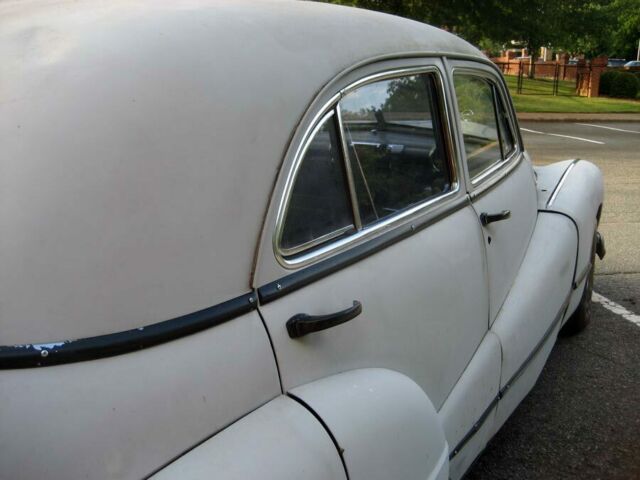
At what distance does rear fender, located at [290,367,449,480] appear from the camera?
5.30 ft

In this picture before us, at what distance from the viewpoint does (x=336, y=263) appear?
6.04 ft

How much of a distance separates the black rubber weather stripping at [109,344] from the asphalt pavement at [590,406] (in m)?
1.86

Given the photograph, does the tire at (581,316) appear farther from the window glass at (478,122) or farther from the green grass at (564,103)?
the green grass at (564,103)

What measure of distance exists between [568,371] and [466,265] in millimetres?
1862

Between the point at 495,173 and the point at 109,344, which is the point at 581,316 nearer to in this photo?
the point at 495,173

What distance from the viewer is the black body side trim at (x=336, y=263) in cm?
162

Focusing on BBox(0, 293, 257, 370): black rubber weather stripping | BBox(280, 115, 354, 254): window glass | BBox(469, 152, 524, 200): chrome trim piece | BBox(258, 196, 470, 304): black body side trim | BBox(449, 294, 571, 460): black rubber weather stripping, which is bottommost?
BBox(449, 294, 571, 460): black rubber weather stripping

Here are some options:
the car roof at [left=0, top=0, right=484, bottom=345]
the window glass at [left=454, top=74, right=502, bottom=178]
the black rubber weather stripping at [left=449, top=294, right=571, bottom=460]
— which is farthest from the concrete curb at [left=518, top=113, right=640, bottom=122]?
the car roof at [left=0, top=0, right=484, bottom=345]

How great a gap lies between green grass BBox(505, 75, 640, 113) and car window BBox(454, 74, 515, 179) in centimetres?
1889

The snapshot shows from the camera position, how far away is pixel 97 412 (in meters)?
1.29

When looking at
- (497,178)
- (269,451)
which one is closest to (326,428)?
(269,451)

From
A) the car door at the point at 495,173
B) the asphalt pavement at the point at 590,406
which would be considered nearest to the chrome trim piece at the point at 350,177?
the car door at the point at 495,173

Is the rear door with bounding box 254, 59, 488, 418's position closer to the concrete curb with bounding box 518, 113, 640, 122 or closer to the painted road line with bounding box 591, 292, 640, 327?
the painted road line with bounding box 591, 292, 640, 327

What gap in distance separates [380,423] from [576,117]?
67.4 feet
